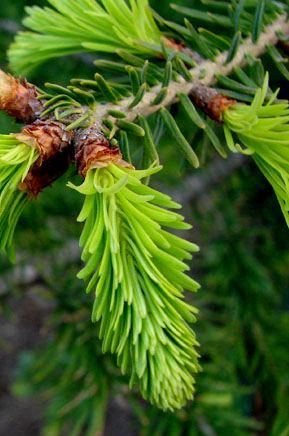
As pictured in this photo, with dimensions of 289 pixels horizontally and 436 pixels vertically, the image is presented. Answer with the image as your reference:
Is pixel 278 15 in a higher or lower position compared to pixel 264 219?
higher

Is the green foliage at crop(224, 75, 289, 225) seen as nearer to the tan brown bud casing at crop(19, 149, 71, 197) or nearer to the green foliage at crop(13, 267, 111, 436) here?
the tan brown bud casing at crop(19, 149, 71, 197)

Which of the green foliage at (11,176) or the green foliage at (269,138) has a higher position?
the green foliage at (269,138)

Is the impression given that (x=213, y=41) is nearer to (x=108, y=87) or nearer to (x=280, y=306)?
(x=108, y=87)

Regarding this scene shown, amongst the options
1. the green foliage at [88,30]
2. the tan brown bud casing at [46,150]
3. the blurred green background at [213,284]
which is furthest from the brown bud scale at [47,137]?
the blurred green background at [213,284]

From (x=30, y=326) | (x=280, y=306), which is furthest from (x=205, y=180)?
(x=30, y=326)

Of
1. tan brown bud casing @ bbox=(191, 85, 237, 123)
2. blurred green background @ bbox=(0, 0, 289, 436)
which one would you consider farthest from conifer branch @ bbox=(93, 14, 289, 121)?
blurred green background @ bbox=(0, 0, 289, 436)

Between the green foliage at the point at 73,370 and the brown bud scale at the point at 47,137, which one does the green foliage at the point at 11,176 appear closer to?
the brown bud scale at the point at 47,137
